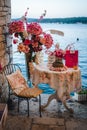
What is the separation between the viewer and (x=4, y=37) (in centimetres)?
432

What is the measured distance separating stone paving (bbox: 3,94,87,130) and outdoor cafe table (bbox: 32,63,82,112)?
331mm

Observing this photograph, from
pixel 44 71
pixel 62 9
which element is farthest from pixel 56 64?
pixel 62 9

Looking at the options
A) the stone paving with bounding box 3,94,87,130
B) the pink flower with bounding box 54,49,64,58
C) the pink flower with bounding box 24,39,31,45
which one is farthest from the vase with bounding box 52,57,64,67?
the stone paving with bounding box 3,94,87,130

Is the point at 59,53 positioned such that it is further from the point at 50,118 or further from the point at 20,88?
the point at 50,118

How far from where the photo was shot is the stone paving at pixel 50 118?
376 cm

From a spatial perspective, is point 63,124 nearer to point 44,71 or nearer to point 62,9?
point 44,71

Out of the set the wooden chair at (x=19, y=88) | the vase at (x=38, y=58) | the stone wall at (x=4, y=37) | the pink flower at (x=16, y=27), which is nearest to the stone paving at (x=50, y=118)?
the wooden chair at (x=19, y=88)

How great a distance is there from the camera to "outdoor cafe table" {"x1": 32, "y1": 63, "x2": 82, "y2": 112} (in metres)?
3.94

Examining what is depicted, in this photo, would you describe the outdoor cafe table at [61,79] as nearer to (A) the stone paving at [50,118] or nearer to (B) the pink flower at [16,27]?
(A) the stone paving at [50,118]

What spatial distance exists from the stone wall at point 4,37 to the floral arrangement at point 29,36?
0.12 metres

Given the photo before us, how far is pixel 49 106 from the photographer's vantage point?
15.0 ft

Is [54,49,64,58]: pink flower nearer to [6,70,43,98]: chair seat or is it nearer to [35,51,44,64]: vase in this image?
[35,51,44,64]: vase

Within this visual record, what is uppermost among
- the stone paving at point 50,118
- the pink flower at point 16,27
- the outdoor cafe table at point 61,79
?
the pink flower at point 16,27

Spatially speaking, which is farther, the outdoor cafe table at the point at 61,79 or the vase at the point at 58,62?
the vase at the point at 58,62
